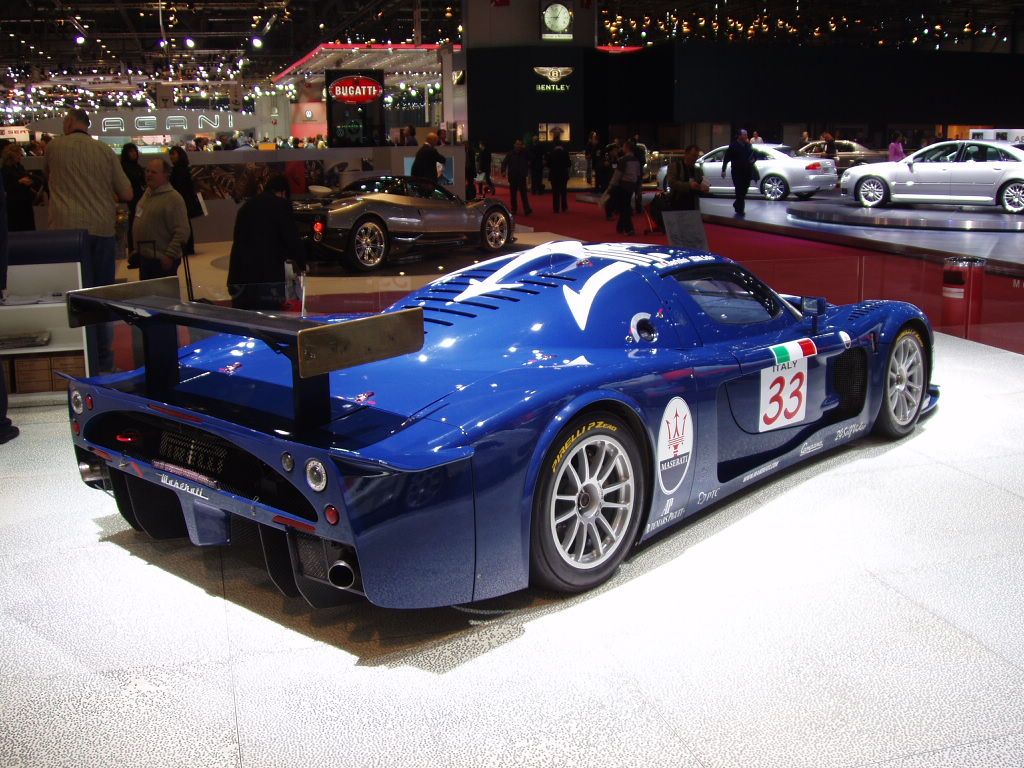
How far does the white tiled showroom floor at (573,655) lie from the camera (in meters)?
2.81

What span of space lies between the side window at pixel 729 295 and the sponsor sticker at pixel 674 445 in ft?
2.17

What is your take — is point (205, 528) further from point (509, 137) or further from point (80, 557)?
point (509, 137)

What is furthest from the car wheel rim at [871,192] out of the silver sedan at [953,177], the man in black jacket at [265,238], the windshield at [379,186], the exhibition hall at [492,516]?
the man in black jacket at [265,238]

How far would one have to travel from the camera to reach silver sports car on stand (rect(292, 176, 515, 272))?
11758mm

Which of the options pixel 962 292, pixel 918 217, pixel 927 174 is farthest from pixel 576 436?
pixel 927 174

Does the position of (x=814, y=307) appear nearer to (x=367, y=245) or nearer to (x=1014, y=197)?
(x=367, y=245)

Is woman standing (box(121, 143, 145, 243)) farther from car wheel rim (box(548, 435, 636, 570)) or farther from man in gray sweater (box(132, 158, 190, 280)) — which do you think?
car wheel rim (box(548, 435, 636, 570))

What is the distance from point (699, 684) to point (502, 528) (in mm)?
763

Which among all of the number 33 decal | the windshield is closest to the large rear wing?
the number 33 decal

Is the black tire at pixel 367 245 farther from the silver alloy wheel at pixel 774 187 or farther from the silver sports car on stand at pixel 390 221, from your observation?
the silver alloy wheel at pixel 774 187

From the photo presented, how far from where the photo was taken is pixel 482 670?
3.21 metres

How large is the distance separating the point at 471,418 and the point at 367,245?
9.05 meters

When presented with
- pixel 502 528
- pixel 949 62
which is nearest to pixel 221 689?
pixel 502 528

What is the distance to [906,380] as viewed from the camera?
18.1 feet
